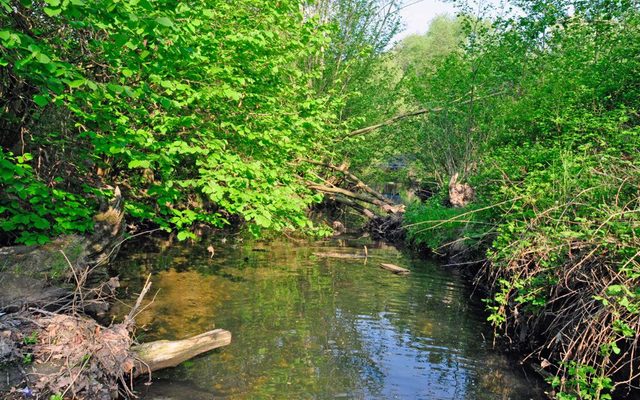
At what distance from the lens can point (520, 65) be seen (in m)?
23.3

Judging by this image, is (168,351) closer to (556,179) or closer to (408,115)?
(556,179)

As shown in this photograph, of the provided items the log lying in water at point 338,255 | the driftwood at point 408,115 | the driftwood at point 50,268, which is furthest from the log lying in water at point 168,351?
the driftwood at point 408,115

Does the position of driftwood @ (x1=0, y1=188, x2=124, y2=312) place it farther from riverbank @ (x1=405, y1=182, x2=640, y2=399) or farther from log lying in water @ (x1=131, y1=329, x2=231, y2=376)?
riverbank @ (x1=405, y1=182, x2=640, y2=399)

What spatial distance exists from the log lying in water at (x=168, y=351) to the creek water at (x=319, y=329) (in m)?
0.16

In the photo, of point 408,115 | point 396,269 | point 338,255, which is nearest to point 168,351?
point 396,269

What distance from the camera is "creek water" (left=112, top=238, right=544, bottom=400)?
26.5ft

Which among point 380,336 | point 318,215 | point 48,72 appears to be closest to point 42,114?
point 48,72

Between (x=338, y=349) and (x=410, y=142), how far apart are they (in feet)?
69.8

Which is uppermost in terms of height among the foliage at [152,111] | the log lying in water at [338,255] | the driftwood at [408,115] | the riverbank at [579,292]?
the driftwood at [408,115]

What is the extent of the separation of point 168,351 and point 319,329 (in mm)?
3810

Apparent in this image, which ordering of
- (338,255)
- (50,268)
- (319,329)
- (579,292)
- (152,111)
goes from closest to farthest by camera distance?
(579,292)
(50,268)
(319,329)
(152,111)
(338,255)

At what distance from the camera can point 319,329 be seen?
10.9 m

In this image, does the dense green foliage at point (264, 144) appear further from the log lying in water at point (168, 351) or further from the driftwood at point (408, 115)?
the driftwood at point (408, 115)

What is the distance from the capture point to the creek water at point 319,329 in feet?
26.5
